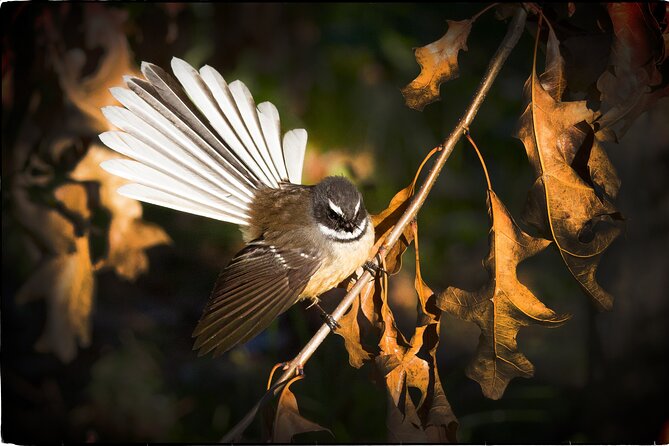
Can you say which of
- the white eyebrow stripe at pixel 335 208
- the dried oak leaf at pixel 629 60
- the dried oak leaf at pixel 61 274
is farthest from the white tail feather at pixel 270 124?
the dried oak leaf at pixel 629 60

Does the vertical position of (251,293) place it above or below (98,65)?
below

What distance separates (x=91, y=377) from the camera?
1635 millimetres

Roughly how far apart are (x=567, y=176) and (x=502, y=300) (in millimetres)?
282

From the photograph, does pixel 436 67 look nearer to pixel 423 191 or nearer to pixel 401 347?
pixel 423 191

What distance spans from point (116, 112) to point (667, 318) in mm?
1321

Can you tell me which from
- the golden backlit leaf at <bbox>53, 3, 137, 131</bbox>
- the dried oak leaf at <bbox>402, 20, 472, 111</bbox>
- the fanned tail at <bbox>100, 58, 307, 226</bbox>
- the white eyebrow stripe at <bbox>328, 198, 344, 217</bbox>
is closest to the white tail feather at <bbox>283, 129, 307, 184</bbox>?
the fanned tail at <bbox>100, 58, 307, 226</bbox>

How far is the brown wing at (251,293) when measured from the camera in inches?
53.7

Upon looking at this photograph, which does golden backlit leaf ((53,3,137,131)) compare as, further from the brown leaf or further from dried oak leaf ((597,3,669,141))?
dried oak leaf ((597,3,669,141))

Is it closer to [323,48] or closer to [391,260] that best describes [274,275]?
[391,260]

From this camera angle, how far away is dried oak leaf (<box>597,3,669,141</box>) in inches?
56.4

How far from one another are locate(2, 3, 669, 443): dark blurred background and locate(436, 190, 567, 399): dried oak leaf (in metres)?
0.14

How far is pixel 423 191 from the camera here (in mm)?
1404

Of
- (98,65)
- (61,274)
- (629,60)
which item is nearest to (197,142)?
(98,65)

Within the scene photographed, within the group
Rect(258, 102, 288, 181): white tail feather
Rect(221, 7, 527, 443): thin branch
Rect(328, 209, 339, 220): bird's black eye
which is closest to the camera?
Rect(221, 7, 527, 443): thin branch
